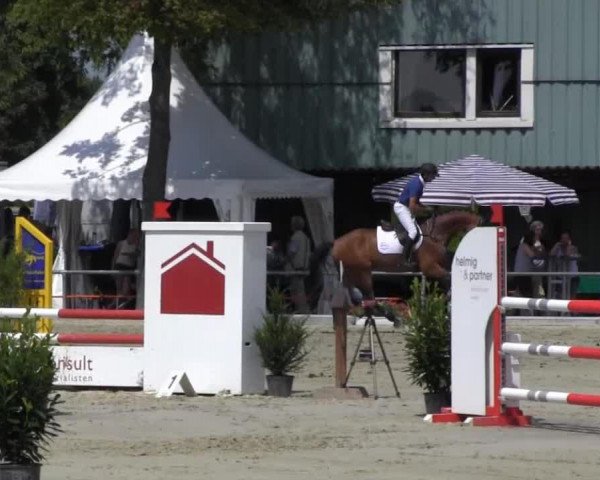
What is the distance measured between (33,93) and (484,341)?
37748mm

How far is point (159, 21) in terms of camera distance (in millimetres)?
26094

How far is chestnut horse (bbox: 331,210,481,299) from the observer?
20.3 metres

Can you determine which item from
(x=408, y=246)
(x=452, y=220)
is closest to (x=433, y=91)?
(x=452, y=220)

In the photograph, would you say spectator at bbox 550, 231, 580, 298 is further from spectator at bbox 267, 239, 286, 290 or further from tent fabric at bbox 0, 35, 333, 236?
spectator at bbox 267, 239, 286, 290

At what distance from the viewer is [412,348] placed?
13844mm

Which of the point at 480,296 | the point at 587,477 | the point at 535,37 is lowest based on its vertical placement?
the point at 587,477

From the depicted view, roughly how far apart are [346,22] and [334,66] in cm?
89

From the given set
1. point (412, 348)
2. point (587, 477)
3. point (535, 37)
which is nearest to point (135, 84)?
point (535, 37)

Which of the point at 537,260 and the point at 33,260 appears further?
the point at 537,260

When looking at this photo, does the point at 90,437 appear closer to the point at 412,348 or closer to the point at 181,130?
the point at 412,348

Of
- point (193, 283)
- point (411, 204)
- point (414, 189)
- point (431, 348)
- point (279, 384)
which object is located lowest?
point (279, 384)

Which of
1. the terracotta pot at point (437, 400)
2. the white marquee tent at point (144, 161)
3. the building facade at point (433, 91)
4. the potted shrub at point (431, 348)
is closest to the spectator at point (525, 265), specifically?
the white marquee tent at point (144, 161)

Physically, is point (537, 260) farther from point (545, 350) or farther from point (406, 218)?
point (545, 350)

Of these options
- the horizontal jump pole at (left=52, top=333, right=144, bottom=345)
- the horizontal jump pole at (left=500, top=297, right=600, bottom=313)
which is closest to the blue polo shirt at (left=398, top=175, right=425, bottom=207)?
the horizontal jump pole at (left=52, top=333, right=144, bottom=345)
